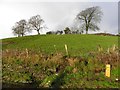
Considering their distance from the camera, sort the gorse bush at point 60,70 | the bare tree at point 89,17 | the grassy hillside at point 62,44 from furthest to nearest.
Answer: the bare tree at point 89,17, the grassy hillside at point 62,44, the gorse bush at point 60,70

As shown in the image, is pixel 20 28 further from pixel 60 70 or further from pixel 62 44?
pixel 60 70

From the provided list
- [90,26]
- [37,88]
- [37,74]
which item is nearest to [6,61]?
[37,74]

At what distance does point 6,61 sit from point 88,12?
238 feet

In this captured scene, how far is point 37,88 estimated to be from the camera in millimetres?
27375

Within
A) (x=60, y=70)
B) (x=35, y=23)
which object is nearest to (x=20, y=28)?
(x=35, y=23)

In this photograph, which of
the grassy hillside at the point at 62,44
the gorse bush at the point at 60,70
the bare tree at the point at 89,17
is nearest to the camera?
the gorse bush at the point at 60,70

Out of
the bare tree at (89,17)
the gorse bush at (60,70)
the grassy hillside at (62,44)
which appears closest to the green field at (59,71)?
the gorse bush at (60,70)

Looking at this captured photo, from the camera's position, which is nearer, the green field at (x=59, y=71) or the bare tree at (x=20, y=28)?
the green field at (x=59, y=71)

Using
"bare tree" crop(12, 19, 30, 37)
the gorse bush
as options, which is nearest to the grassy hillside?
the gorse bush

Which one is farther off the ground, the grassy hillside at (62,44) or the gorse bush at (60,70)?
the grassy hillside at (62,44)

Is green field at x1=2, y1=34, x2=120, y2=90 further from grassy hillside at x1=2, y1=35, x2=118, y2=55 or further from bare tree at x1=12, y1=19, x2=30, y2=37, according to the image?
bare tree at x1=12, y1=19, x2=30, y2=37

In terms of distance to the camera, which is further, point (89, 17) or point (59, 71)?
point (89, 17)

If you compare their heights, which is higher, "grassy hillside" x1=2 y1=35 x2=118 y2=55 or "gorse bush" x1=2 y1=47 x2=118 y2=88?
"grassy hillside" x1=2 y1=35 x2=118 y2=55

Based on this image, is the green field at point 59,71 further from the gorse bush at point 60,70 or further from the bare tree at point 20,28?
the bare tree at point 20,28
